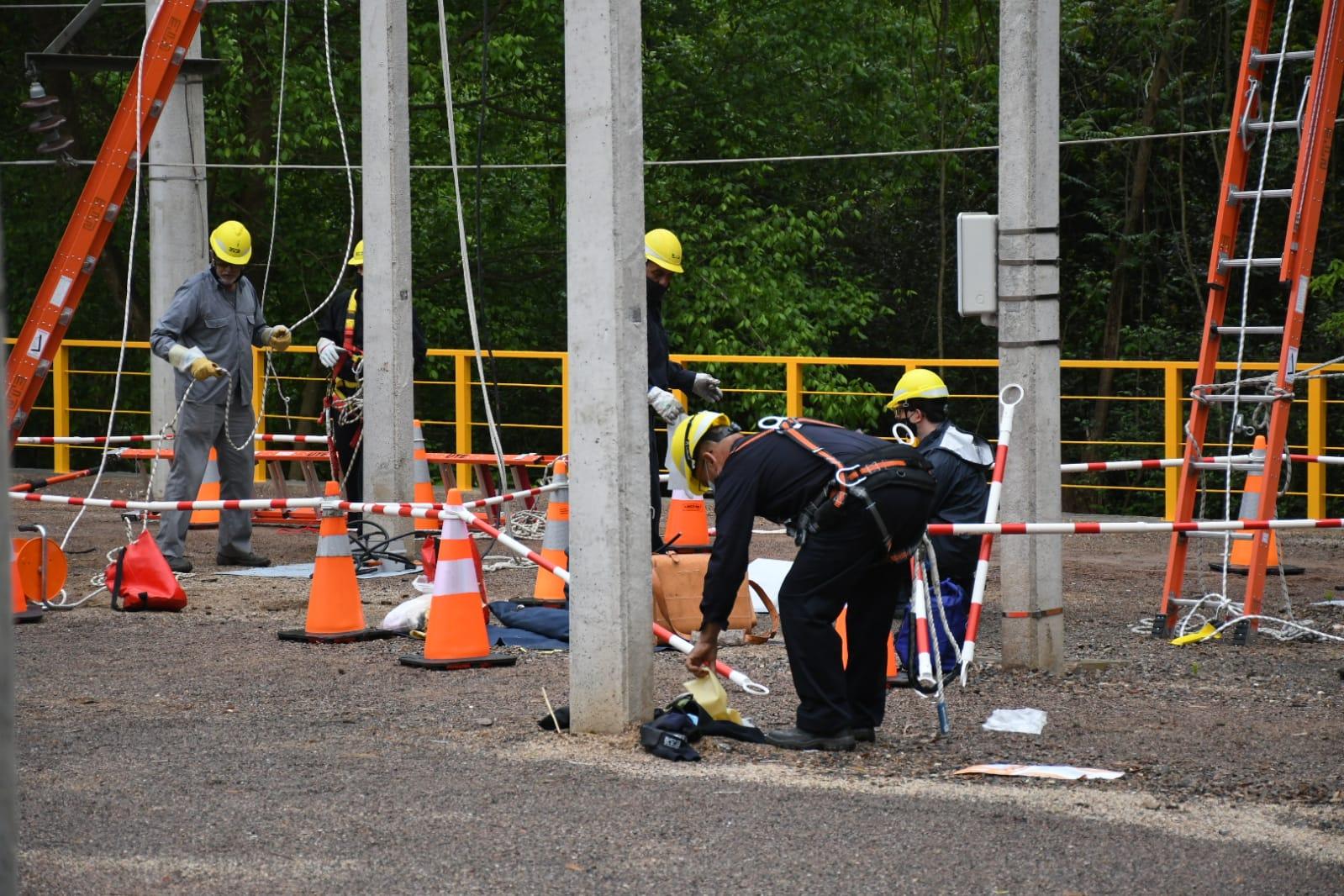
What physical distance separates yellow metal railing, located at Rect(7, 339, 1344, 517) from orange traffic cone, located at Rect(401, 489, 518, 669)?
619cm

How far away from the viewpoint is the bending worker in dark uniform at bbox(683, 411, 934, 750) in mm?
6367

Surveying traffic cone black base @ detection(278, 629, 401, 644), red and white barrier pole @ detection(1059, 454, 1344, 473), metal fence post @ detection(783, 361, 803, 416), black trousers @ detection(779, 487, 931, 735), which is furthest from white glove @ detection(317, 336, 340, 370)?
black trousers @ detection(779, 487, 931, 735)

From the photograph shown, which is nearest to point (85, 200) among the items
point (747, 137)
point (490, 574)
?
point (490, 574)

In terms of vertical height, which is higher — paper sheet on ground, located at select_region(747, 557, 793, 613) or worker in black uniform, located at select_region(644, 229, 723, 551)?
worker in black uniform, located at select_region(644, 229, 723, 551)

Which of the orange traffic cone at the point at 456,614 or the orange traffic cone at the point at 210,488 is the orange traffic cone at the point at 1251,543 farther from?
the orange traffic cone at the point at 210,488

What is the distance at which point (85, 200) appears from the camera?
37.3ft

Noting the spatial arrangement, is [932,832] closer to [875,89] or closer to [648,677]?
[648,677]

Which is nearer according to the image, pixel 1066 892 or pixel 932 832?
pixel 1066 892

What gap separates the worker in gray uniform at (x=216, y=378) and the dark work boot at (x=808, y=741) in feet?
19.4

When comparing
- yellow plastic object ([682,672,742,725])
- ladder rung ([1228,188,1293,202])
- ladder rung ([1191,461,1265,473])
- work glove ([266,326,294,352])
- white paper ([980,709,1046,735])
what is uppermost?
ladder rung ([1228,188,1293,202])

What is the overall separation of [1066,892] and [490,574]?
754cm

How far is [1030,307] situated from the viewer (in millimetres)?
8156

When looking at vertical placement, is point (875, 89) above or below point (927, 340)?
above

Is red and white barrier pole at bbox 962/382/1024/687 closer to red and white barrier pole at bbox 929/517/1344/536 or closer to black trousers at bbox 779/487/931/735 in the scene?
red and white barrier pole at bbox 929/517/1344/536
